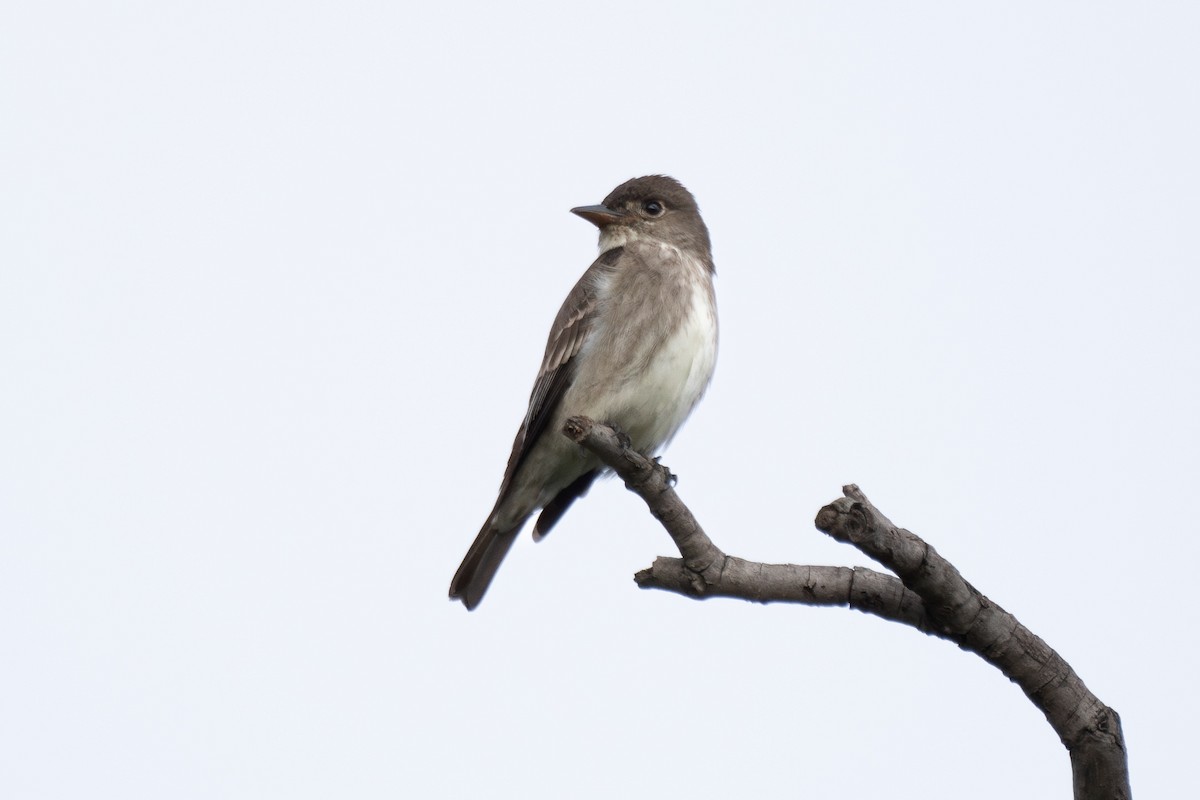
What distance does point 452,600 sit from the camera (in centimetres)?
778

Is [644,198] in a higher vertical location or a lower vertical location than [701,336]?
higher

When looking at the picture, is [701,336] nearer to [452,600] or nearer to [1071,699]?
[452,600]

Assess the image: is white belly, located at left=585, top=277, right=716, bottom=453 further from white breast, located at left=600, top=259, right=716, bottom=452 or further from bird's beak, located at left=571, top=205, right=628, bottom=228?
bird's beak, located at left=571, top=205, right=628, bottom=228

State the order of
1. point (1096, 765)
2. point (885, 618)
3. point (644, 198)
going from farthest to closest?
point (644, 198) → point (885, 618) → point (1096, 765)

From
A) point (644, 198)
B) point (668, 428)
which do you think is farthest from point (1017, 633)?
point (644, 198)

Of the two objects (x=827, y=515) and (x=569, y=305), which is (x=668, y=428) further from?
(x=827, y=515)

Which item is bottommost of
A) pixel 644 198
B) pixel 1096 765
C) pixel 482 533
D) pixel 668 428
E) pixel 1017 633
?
pixel 1096 765

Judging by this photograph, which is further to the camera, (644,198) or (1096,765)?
(644,198)

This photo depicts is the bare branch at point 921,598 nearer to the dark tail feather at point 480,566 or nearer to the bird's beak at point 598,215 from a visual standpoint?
the dark tail feather at point 480,566

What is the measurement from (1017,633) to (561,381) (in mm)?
3456

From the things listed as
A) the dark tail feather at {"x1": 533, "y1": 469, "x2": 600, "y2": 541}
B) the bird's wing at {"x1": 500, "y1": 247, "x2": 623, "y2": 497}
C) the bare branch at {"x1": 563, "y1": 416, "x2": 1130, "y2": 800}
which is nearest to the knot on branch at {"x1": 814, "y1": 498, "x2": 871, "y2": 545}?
the bare branch at {"x1": 563, "y1": 416, "x2": 1130, "y2": 800}

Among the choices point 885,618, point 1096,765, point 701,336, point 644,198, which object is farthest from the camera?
point 644,198

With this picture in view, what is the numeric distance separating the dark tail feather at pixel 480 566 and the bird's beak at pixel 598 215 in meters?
2.18

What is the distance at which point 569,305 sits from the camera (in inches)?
314
